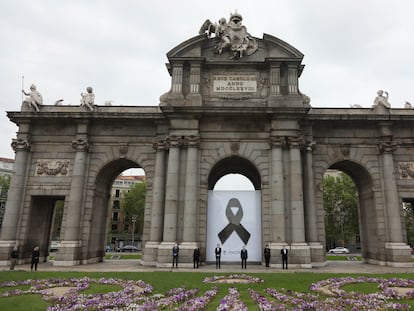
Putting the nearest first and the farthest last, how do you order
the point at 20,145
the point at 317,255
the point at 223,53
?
1. the point at 317,255
2. the point at 20,145
3. the point at 223,53

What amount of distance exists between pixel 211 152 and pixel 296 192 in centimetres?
701

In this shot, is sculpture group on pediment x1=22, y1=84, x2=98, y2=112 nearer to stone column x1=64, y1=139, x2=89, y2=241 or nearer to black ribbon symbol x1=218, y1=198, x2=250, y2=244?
stone column x1=64, y1=139, x2=89, y2=241

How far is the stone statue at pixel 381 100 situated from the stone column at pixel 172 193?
16.6m

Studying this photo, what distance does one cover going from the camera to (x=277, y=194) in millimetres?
23594

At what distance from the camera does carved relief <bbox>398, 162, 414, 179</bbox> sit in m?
25.9

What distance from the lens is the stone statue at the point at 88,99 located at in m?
26.7

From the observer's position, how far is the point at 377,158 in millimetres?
26344

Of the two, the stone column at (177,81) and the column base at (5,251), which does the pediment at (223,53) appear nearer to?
the stone column at (177,81)

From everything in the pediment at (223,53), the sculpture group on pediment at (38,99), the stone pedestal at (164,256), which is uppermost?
the pediment at (223,53)

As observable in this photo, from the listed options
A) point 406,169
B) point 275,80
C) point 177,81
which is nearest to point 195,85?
point 177,81

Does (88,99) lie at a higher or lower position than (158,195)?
higher

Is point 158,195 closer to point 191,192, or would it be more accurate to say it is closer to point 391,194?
point 191,192

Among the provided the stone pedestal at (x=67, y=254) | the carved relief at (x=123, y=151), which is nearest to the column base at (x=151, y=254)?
the stone pedestal at (x=67, y=254)

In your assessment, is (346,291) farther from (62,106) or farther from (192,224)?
(62,106)
